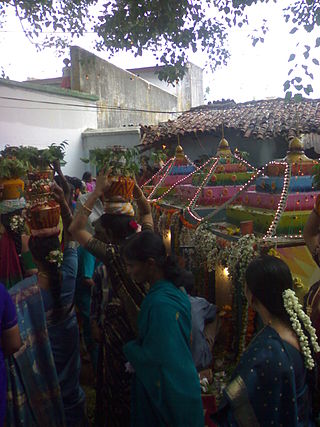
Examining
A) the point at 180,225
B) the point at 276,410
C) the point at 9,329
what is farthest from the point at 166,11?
the point at 276,410

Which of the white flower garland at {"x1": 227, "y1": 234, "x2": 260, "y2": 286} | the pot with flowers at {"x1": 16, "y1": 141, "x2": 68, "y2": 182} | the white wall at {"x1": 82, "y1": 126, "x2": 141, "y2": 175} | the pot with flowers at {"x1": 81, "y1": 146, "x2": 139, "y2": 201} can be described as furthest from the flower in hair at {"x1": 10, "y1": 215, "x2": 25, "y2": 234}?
the white wall at {"x1": 82, "y1": 126, "x2": 141, "y2": 175}

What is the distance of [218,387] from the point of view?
401cm

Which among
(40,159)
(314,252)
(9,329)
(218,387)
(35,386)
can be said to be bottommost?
(218,387)

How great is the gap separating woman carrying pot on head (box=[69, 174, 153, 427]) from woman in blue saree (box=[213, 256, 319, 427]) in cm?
84

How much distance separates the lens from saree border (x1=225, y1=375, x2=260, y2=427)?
195 centimetres

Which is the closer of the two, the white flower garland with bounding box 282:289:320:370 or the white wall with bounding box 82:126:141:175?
the white flower garland with bounding box 282:289:320:370

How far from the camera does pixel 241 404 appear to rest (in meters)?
1.96

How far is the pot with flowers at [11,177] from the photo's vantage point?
3.88 meters

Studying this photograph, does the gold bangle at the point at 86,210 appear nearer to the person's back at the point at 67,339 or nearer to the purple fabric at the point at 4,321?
the person's back at the point at 67,339

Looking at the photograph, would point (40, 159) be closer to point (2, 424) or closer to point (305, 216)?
point (2, 424)

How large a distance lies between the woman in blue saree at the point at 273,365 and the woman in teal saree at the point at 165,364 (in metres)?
0.19

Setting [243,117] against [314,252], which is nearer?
[314,252]

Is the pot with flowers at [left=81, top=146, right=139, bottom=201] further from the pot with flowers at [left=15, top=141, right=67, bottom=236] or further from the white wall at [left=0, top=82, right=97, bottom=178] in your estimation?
the white wall at [left=0, top=82, right=97, bottom=178]

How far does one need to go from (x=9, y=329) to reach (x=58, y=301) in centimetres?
86
